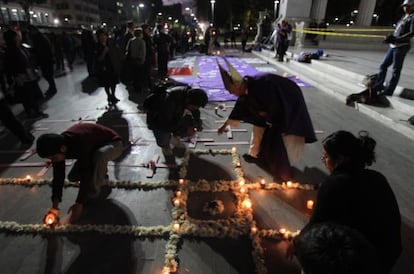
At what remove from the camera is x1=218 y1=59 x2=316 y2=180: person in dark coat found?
340 cm

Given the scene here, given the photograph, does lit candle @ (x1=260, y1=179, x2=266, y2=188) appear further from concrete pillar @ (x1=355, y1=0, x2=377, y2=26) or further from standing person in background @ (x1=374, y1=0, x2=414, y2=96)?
concrete pillar @ (x1=355, y1=0, x2=377, y2=26)

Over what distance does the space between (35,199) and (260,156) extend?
3.02 metres

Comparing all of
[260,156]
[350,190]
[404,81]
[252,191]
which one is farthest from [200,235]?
[404,81]

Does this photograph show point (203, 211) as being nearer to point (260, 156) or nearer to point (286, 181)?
point (286, 181)

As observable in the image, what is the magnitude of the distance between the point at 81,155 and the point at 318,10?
2132 centimetres

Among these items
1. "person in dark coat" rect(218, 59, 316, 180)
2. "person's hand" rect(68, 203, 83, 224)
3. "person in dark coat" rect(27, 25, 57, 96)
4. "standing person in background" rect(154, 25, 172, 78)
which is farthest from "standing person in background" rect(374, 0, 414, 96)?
"person in dark coat" rect(27, 25, 57, 96)

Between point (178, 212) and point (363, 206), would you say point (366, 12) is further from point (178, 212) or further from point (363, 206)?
point (363, 206)

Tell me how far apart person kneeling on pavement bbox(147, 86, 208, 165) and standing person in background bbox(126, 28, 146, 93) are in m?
4.17

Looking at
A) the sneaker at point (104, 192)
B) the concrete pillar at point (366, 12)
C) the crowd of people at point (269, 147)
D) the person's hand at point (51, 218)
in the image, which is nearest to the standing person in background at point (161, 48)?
the crowd of people at point (269, 147)

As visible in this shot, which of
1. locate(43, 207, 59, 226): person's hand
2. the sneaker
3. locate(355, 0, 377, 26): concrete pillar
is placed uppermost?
locate(355, 0, 377, 26): concrete pillar

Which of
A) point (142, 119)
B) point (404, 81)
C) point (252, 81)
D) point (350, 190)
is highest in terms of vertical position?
point (252, 81)

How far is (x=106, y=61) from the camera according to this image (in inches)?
262

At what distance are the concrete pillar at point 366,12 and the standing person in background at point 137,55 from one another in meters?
19.0

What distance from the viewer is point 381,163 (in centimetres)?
411
